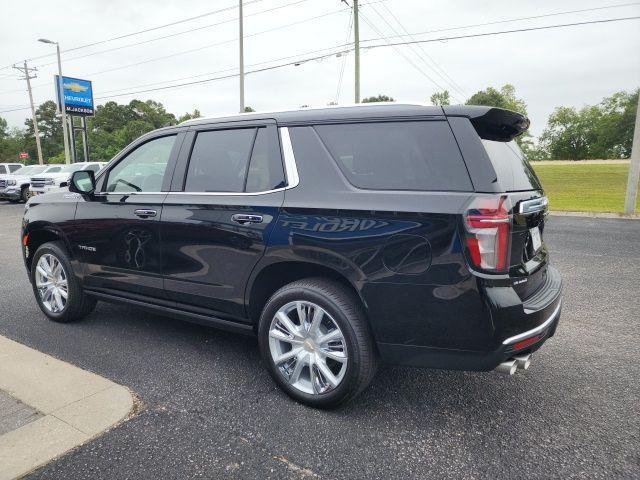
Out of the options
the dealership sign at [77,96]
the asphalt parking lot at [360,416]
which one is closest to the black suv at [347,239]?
the asphalt parking lot at [360,416]

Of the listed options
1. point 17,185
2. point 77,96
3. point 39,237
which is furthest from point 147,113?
point 39,237

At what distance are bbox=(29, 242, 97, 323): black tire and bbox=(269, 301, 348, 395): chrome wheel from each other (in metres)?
2.35

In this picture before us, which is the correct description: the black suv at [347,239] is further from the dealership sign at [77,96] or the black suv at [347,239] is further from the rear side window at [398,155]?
the dealership sign at [77,96]

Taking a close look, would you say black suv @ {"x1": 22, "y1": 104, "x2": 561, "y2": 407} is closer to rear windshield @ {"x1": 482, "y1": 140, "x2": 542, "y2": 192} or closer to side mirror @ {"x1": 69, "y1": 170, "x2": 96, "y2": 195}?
rear windshield @ {"x1": 482, "y1": 140, "x2": 542, "y2": 192}

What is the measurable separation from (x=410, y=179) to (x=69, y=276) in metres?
3.36

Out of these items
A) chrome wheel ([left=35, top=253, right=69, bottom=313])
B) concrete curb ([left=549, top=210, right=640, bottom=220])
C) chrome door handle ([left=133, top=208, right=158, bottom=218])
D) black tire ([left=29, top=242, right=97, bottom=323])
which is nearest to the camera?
chrome door handle ([left=133, top=208, right=158, bottom=218])

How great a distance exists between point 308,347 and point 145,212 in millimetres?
1735

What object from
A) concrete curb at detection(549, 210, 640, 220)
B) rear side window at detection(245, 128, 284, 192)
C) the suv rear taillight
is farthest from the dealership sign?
the suv rear taillight

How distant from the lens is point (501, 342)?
7.79 feet

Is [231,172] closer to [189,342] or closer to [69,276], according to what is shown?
[189,342]

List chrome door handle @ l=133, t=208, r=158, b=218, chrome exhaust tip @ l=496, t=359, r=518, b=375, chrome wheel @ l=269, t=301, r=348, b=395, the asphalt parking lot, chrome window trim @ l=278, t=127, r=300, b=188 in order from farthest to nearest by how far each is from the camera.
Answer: chrome door handle @ l=133, t=208, r=158, b=218
chrome window trim @ l=278, t=127, r=300, b=188
chrome wheel @ l=269, t=301, r=348, b=395
chrome exhaust tip @ l=496, t=359, r=518, b=375
the asphalt parking lot

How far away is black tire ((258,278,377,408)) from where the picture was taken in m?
2.64

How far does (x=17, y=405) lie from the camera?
2.88 metres

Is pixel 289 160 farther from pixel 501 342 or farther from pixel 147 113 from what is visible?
pixel 147 113
